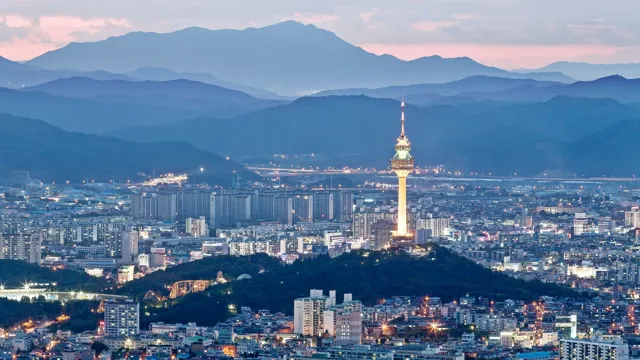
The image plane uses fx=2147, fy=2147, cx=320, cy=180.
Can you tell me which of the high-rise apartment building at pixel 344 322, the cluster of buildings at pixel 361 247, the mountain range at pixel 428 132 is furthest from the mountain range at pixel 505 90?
the high-rise apartment building at pixel 344 322

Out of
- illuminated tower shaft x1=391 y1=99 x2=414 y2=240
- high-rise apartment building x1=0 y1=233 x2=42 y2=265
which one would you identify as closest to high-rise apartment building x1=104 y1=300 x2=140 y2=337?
high-rise apartment building x1=0 y1=233 x2=42 y2=265

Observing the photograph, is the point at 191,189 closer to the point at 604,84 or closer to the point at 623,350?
the point at 623,350

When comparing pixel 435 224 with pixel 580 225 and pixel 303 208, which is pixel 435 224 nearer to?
pixel 580 225

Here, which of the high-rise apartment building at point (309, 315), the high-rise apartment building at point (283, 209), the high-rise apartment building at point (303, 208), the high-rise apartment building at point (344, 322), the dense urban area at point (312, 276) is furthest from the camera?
the high-rise apartment building at point (303, 208)

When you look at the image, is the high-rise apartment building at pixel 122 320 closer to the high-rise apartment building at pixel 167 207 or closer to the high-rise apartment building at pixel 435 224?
the high-rise apartment building at pixel 435 224

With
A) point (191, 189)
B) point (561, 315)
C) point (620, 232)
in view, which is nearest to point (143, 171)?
point (191, 189)

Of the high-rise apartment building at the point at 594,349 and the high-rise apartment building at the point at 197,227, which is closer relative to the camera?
the high-rise apartment building at the point at 594,349
